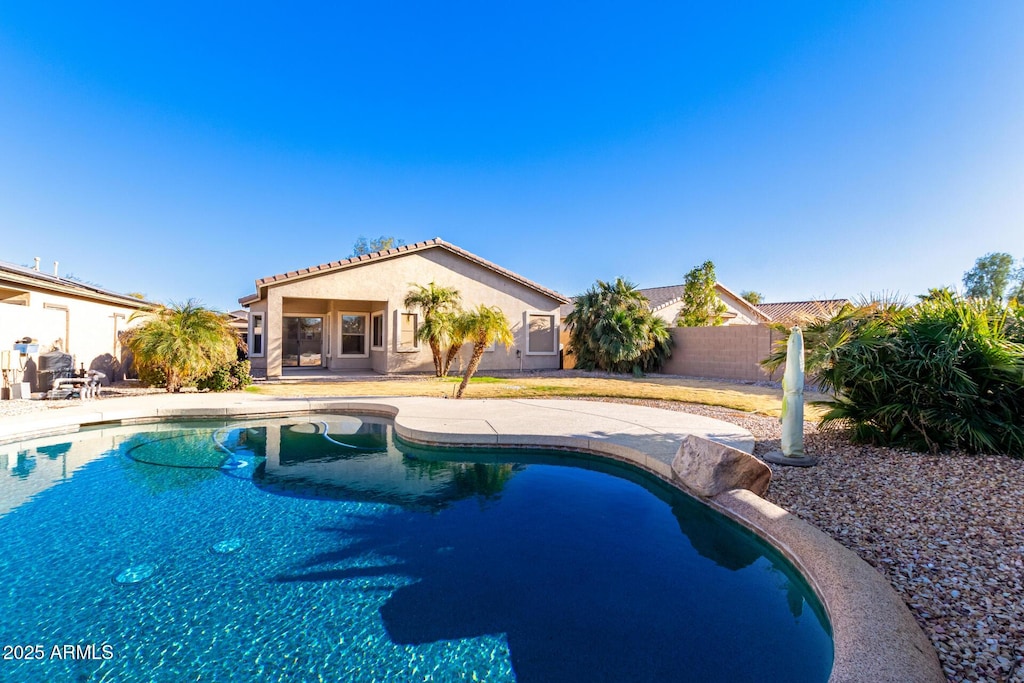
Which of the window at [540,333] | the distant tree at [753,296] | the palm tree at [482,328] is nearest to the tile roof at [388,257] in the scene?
the window at [540,333]

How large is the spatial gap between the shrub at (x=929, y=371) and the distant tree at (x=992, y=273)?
51.6 m

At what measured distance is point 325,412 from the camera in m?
10.6

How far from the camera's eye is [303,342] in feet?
81.8

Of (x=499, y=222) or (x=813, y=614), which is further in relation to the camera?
(x=499, y=222)

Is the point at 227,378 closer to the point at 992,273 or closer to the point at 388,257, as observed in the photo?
the point at 388,257

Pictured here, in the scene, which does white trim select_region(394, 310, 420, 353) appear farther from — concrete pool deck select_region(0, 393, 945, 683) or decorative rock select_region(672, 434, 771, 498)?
decorative rock select_region(672, 434, 771, 498)

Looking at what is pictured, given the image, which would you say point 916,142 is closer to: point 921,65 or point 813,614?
point 921,65

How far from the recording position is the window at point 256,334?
21219mm

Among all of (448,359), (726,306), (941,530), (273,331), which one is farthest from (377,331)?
(726,306)

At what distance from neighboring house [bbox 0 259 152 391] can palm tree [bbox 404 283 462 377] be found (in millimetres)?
9706

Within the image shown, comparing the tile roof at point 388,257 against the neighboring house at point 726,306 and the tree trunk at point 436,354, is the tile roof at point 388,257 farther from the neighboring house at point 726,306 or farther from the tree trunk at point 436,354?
the neighboring house at point 726,306

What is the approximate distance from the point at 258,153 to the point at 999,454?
23.5 m

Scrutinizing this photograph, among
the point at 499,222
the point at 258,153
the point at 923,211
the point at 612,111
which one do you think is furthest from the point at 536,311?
the point at 923,211

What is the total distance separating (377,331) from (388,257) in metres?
3.94
